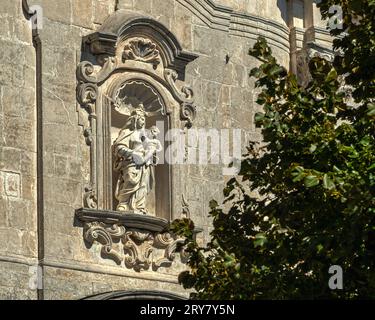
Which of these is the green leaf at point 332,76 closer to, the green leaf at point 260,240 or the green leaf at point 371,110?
the green leaf at point 371,110

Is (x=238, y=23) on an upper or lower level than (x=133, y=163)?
upper

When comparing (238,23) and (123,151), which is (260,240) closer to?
(123,151)

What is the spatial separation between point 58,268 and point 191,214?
3.22 m

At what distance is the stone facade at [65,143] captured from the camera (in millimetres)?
38875

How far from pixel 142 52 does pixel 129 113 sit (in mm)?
1075

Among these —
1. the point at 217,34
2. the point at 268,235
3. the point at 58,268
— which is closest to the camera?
the point at 268,235

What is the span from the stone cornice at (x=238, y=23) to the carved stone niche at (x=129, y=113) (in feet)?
4.03

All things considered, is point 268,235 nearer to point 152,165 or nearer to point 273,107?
point 273,107

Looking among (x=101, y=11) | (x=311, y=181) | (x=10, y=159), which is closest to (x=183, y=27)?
(x=101, y=11)

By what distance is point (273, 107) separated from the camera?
33.8 metres

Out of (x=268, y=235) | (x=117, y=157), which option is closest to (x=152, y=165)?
(x=117, y=157)

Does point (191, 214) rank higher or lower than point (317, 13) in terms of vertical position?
lower

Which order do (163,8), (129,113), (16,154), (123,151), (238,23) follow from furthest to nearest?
1. (238,23)
2. (163,8)
3. (129,113)
4. (123,151)
5. (16,154)

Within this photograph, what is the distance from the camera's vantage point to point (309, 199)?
32.6 metres
